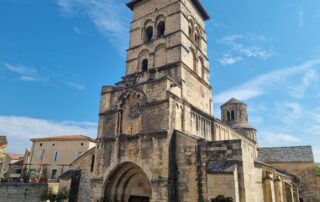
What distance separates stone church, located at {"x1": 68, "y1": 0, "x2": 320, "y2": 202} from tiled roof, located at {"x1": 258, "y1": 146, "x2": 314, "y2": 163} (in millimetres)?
9087

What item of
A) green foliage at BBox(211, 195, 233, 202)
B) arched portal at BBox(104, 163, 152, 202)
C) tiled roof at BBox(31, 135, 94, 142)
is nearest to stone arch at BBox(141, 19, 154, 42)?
arched portal at BBox(104, 163, 152, 202)

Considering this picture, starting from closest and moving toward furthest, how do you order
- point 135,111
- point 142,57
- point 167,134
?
point 167,134 → point 135,111 → point 142,57

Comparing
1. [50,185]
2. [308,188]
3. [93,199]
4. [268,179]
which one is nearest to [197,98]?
[268,179]

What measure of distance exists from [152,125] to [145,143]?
1050 mm

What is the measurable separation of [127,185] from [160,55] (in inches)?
357

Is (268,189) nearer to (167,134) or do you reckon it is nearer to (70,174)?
(167,134)

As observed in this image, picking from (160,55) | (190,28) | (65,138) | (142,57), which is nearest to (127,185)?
(160,55)

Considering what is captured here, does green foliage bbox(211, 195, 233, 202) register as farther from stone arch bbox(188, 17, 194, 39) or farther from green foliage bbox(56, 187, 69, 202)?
stone arch bbox(188, 17, 194, 39)

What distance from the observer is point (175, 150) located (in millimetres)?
12344

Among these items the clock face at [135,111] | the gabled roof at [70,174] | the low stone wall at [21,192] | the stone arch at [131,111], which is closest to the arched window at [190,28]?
the stone arch at [131,111]

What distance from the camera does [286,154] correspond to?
27906 millimetres

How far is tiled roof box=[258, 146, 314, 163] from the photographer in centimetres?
2655

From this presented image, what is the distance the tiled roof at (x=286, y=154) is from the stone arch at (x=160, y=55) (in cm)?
1919

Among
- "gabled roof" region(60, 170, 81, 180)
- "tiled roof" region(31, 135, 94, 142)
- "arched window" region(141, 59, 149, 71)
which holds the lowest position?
"gabled roof" region(60, 170, 81, 180)
